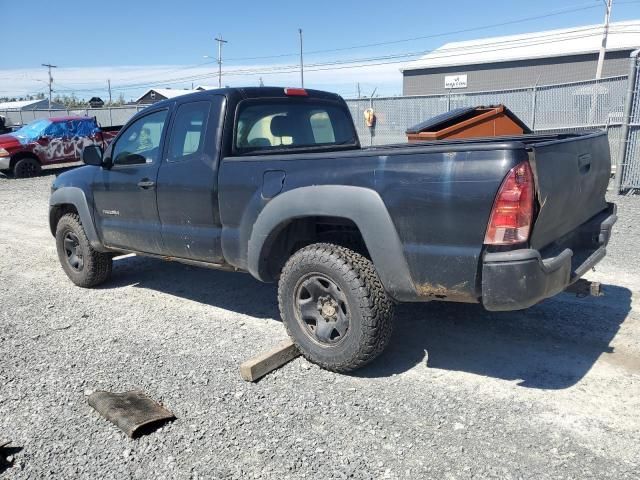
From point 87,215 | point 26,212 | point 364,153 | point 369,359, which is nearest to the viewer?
point 364,153

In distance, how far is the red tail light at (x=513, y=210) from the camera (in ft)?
8.96

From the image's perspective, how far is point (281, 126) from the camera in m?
4.61

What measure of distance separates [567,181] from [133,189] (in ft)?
11.6

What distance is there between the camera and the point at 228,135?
13.6ft

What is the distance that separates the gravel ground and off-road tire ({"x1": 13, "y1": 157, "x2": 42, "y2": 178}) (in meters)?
13.8

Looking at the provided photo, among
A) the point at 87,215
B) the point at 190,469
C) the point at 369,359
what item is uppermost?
the point at 87,215

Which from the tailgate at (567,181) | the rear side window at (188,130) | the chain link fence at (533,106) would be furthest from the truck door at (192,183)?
the chain link fence at (533,106)

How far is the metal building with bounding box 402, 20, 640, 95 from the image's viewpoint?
126 ft

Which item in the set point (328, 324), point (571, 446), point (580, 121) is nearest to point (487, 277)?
point (571, 446)

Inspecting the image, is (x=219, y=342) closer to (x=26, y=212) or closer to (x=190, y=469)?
(x=190, y=469)

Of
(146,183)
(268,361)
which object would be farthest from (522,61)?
(268,361)

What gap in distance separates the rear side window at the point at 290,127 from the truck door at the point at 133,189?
86 cm

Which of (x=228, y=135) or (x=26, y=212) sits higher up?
(x=228, y=135)

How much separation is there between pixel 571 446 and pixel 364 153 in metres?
1.92
